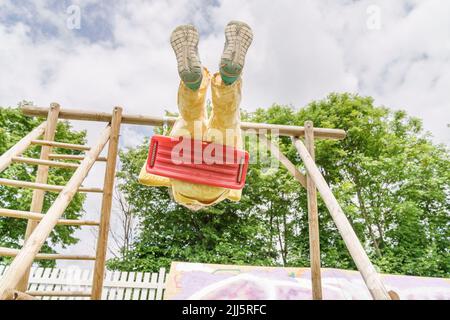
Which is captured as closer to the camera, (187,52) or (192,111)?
(187,52)

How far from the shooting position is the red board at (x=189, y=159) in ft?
7.30

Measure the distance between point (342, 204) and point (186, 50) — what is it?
7269 millimetres

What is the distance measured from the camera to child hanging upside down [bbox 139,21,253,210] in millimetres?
1679

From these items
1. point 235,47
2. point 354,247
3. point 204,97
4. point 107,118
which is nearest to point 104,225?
point 107,118

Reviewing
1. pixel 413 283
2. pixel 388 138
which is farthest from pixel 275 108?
pixel 413 283

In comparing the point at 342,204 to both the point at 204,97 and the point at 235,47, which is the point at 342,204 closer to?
the point at 204,97

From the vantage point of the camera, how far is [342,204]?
26.3ft

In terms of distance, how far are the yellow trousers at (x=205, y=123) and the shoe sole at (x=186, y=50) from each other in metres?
0.21

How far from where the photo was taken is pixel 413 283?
5.70 metres

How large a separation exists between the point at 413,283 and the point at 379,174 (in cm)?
365

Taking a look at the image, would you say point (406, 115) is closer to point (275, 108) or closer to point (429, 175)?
point (429, 175)

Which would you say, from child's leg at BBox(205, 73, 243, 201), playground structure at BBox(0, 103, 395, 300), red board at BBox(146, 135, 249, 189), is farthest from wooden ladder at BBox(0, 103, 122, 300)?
child's leg at BBox(205, 73, 243, 201)
